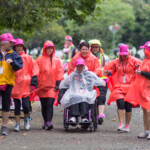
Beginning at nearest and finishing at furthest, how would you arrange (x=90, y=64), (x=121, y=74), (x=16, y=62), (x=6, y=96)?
(x=16, y=62), (x=6, y=96), (x=121, y=74), (x=90, y=64)

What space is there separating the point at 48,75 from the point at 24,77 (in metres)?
0.64

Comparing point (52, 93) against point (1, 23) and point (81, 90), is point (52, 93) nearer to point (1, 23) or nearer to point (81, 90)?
point (81, 90)

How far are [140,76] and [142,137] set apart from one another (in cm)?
116

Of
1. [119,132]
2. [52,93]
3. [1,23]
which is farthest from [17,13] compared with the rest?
[119,132]

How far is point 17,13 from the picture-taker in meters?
11.1

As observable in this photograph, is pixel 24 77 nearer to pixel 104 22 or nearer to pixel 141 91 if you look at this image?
pixel 141 91

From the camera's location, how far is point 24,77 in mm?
9852

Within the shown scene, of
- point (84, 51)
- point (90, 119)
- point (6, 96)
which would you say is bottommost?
point (90, 119)

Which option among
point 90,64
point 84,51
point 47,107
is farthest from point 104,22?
point 47,107

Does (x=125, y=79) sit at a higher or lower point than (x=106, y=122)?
higher

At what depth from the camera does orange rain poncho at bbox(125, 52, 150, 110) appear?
906 centimetres

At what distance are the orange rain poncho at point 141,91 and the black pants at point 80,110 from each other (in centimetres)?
85

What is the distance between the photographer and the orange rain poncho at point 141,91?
9062 mm

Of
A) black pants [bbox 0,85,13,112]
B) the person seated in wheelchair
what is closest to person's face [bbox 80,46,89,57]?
the person seated in wheelchair
